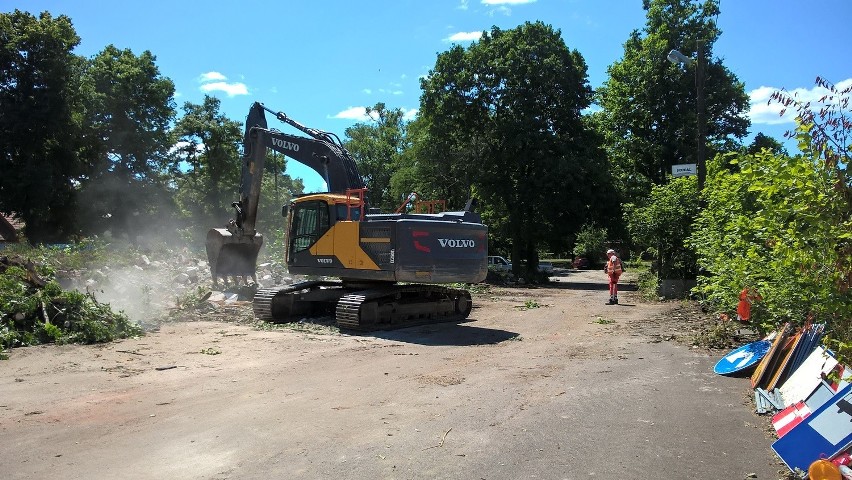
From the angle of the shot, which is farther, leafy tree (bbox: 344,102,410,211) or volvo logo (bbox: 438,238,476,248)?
leafy tree (bbox: 344,102,410,211)

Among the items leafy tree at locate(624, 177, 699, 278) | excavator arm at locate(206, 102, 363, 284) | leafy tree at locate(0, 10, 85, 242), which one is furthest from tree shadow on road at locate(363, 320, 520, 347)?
leafy tree at locate(0, 10, 85, 242)

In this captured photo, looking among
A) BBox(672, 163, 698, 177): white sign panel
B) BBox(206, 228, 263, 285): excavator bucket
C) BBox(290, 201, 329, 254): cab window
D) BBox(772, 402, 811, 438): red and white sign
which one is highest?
BBox(672, 163, 698, 177): white sign panel

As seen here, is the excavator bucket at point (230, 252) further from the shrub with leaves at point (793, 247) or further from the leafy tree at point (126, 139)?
the leafy tree at point (126, 139)

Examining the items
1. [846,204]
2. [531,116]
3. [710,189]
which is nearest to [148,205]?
[531,116]

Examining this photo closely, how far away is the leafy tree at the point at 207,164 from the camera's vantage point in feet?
158

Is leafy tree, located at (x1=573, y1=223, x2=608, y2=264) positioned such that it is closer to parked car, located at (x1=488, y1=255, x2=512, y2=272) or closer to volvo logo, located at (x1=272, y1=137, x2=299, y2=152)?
parked car, located at (x1=488, y1=255, x2=512, y2=272)

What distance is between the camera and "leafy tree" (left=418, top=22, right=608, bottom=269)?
30312mm

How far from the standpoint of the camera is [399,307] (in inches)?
523

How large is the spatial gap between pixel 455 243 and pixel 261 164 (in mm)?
5275

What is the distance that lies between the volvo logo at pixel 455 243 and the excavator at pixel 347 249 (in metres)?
0.02

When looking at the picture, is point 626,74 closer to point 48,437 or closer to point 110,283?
point 110,283

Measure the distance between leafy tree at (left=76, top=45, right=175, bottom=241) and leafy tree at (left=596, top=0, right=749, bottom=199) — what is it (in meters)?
29.3

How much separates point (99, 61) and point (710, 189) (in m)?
41.3

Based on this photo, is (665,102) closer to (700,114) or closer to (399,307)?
(700,114)
